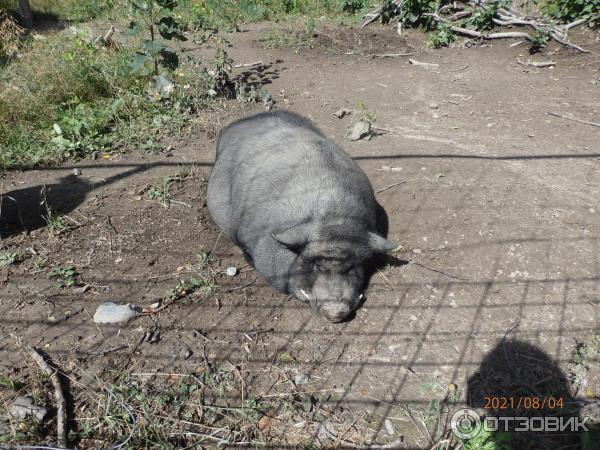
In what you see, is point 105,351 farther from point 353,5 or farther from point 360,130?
point 353,5

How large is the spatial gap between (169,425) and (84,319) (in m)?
1.26

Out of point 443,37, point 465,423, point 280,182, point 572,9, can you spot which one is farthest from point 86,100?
point 572,9

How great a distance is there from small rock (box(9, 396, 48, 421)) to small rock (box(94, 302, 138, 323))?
2.46ft

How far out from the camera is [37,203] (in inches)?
196

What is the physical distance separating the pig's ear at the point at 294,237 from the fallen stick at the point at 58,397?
70.3 inches

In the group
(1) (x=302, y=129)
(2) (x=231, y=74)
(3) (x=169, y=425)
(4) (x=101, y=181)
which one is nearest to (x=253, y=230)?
(1) (x=302, y=129)

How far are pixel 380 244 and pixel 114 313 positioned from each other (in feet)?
7.14

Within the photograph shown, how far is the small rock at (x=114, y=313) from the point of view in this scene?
3.50m

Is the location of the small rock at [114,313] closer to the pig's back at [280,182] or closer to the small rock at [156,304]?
the small rock at [156,304]

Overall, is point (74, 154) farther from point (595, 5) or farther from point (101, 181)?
point (595, 5)

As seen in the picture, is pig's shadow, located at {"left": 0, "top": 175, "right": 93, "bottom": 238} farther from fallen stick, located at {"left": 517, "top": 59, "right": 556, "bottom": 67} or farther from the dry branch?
the dry branch

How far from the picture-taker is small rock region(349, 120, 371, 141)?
608cm

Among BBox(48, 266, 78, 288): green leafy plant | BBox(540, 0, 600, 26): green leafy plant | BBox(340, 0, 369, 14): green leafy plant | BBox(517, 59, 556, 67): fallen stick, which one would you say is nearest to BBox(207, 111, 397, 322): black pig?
BBox(48, 266, 78, 288): green leafy plant

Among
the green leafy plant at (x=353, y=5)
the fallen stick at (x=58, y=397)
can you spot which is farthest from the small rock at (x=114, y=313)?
the green leafy plant at (x=353, y=5)
